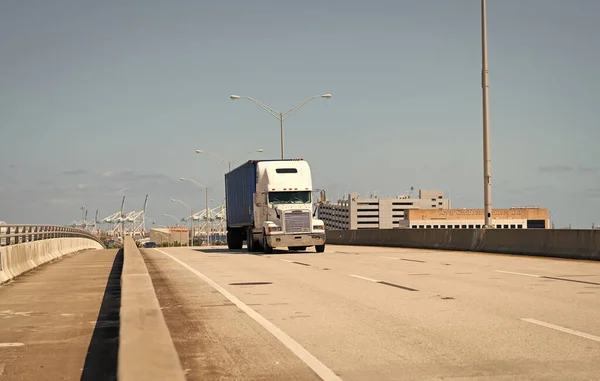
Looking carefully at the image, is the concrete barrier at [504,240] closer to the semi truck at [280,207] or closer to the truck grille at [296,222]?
the semi truck at [280,207]

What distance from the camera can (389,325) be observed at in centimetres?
1053

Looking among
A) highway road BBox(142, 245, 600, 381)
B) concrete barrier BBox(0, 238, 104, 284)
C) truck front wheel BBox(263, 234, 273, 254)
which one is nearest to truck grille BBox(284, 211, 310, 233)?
truck front wheel BBox(263, 234, 273, 254)

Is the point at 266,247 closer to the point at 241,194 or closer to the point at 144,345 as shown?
the point at 241,194

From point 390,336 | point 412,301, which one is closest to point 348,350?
point 390,336

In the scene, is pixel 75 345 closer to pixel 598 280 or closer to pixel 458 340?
pixel 458 340

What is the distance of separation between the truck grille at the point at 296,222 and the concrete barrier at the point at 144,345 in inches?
819

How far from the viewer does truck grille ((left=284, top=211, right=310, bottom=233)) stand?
33.2 meters

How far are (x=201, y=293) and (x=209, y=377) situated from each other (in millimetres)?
8240

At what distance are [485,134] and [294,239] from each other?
8628mm

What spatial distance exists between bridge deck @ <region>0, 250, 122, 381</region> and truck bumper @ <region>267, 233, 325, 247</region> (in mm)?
14042

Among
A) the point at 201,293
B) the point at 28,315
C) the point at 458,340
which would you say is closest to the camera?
the point at 458,340

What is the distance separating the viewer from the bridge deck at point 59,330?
812 centimetres

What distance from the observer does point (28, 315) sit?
12.5m

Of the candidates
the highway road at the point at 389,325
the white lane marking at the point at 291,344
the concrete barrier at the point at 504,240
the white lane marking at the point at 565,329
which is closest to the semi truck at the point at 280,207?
the concrete barrier at the point at 504,240
